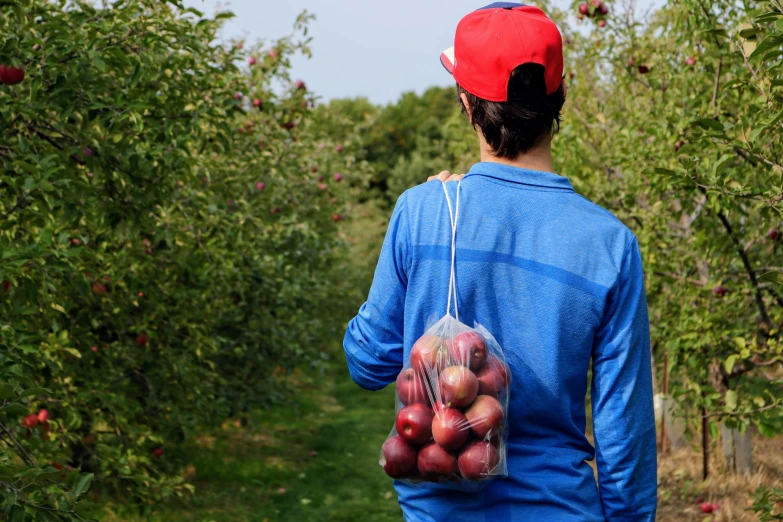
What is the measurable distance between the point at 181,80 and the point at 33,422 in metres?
1.71

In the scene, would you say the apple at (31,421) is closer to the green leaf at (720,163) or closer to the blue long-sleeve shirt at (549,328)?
the blue long-sleeve shirt at (549,328)

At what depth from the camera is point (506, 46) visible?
1602 mm

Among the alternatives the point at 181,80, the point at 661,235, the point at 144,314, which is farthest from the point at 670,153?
the point at 144,314

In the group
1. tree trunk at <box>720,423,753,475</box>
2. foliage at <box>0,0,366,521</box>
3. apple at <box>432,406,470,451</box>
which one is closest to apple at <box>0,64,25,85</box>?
foliage at <box>0,0,366,521</box>

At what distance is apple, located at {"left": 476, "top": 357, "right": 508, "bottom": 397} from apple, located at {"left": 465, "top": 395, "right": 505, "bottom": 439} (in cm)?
1

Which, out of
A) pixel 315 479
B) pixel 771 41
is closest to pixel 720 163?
pixel 771 41

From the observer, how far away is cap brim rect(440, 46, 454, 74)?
1.71 m

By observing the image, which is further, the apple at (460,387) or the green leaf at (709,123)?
the green leaf at (709,123)

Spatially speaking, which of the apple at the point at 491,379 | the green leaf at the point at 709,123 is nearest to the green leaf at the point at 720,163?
the green leaf at the point at 709,123

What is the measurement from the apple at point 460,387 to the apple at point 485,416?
0.06 feet

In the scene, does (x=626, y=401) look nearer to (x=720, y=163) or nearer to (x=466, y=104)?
(x=466, y=104)

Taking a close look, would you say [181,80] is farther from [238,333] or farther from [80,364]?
[238,333]

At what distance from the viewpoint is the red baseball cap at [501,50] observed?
1597mm

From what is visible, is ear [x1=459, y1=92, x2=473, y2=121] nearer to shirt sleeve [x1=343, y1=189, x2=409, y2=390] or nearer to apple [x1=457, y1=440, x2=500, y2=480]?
shirt sleeve [x1=343, y1=189, x2=409, y2=390]
